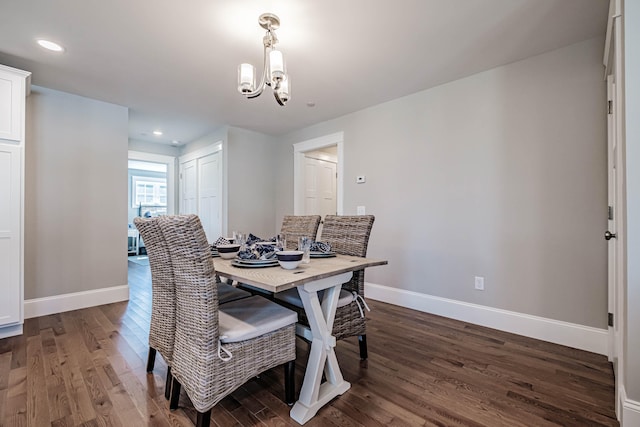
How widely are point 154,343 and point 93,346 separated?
0.93 m

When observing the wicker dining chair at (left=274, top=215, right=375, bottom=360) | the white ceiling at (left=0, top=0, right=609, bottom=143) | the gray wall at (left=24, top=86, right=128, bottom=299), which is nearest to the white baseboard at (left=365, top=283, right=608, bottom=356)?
the wicker dining chair at (left=274, top=215, right=375, bottom=360)

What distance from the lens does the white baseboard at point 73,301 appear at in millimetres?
2914

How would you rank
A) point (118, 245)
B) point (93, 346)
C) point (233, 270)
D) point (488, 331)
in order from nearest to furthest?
point (233, 270), point (93, 346), point (488, 331), point (118, 245)

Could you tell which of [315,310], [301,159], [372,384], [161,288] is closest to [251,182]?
[301,159]

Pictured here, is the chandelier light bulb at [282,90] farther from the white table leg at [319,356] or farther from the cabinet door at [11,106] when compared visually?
the cabinet door at [11,106]

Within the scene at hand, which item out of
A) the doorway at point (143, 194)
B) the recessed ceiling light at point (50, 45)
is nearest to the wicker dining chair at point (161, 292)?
the recessed ceiling light at point (50, 45)

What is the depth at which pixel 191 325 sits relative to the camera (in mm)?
1349

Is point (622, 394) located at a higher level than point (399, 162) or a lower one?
lower

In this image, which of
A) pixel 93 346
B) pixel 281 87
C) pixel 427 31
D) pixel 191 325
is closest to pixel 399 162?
pixel 427 31

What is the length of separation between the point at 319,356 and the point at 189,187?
4.64 meters

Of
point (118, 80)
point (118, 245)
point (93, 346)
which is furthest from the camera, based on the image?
point (118, 245)

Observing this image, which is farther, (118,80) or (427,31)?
(118,80)

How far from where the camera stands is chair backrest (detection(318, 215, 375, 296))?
6.80 ft

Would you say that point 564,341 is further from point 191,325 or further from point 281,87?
point 281,87
